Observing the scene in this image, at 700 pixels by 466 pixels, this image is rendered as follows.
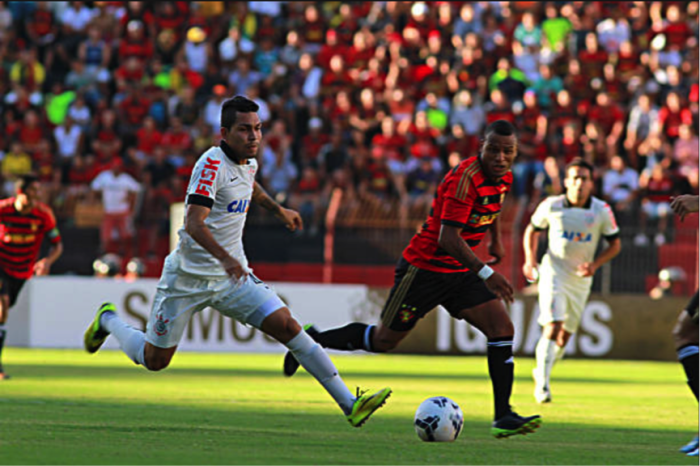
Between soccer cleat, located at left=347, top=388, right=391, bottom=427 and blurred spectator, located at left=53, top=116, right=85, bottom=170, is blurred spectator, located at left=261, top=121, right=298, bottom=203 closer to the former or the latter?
blurred spectator, located at left=53, top=116, right=85, bottom=170

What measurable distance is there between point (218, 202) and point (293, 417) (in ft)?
7.87

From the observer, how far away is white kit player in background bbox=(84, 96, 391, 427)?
325 inches

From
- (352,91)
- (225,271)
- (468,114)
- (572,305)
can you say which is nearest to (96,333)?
(225,271)

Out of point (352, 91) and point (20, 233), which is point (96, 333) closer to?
point (20, 233)

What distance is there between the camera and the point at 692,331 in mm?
8328

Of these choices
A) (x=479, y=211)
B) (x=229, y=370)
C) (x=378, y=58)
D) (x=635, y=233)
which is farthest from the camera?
(x=378, y=58)

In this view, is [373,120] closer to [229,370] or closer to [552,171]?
[552,171]

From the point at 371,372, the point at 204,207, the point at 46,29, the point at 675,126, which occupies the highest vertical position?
the point at 46,29

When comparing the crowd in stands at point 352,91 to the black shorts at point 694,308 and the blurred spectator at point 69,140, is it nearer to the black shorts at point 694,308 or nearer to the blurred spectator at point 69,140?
the blurred spectator at point 69,140

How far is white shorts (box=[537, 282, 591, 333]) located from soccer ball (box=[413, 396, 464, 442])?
4339mm

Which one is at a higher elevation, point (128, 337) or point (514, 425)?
point (128, 337)

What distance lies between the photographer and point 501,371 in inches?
346

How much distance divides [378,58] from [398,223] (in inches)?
252

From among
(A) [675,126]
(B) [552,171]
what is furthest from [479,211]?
(A) [675,126]
